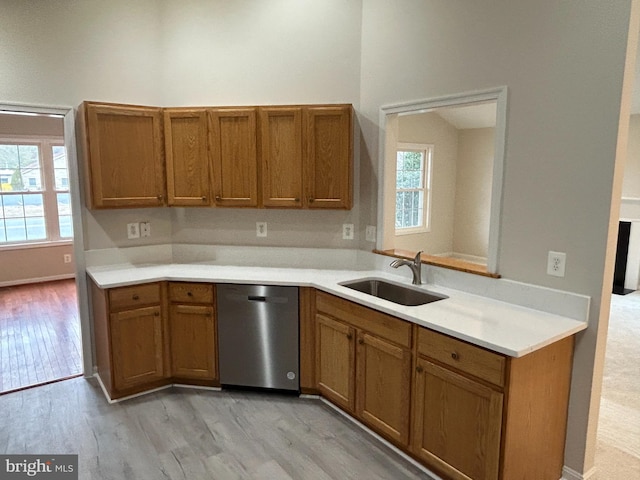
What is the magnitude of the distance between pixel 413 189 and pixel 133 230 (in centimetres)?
472

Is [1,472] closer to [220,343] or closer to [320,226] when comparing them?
[220,343]

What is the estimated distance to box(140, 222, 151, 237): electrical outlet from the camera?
3568mm

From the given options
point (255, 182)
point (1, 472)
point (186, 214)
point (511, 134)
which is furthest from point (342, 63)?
point (1, 472)

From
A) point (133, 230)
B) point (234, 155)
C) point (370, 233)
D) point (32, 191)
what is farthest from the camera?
point (32, 191)

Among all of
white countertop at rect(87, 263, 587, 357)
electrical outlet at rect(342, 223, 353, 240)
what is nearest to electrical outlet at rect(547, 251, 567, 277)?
white countertop at rect(87, 263, 587, 357)

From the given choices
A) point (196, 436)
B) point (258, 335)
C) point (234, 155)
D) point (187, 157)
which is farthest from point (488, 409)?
point (187, 157)

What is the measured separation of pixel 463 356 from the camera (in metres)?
2.03

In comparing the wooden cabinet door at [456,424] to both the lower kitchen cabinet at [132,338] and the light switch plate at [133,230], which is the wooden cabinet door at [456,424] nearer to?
the lower kitchen cabinet at [132,338]

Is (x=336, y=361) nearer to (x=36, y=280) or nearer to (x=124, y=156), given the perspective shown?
(x=124, y=156)

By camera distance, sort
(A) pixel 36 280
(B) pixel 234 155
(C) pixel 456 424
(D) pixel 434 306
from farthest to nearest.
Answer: (A) pixel 36 280
(B) pixel 234 155
(D) pixel 434 306
(C) pixel 456 424

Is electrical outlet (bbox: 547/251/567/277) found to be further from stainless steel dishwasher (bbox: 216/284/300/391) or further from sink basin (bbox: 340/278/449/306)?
stainless steel dishwasher (bbox: 216/284/300/391)

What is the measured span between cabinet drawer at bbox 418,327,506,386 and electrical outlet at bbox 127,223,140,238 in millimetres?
2463

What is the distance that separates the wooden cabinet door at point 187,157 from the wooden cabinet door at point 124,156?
78mm

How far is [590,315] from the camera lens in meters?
2.12
